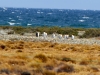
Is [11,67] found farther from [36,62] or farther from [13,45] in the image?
[13,45]

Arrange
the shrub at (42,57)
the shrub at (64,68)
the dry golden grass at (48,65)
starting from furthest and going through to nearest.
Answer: the shrub at (42,57) < the shrub at (64,68) < the dry golden grass at (48,65)

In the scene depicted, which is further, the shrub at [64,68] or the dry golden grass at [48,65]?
the shrub at [64,68]

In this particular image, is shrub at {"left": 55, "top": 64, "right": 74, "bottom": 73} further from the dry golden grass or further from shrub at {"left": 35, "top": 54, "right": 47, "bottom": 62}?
shrub at {"left": 35, "top": 54, "right": 47, "bottom": 62}

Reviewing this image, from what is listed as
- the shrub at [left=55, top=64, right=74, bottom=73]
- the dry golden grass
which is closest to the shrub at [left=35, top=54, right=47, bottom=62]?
the dry golden grass

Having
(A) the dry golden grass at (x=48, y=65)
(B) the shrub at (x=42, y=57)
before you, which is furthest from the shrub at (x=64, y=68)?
(B) the shrub at (x=42, y=57)

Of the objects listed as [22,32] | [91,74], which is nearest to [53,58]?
[91,74]

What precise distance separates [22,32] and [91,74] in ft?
127

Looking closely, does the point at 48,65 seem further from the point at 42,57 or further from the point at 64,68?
the point at 42,57

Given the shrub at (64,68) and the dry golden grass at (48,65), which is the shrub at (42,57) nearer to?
the dry golden grass at (48,65)

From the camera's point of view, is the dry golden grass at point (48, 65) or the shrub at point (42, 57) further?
the shrub at point (42, 57)

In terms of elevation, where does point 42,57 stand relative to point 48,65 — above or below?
below

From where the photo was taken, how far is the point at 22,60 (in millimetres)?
23812

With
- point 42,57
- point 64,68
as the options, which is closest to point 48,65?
point 64,68

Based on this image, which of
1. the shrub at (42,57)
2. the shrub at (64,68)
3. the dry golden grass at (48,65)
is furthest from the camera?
the shrub at (42,57)
